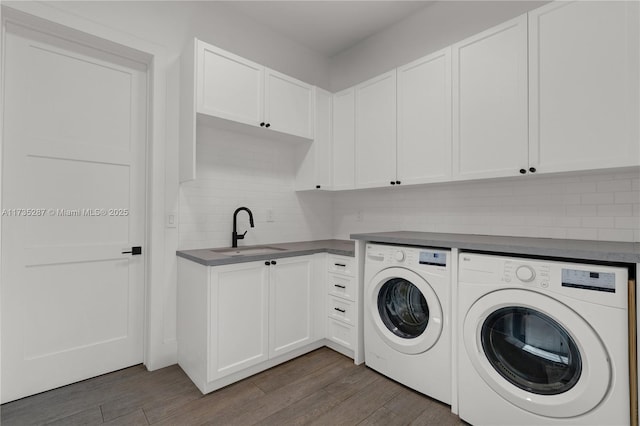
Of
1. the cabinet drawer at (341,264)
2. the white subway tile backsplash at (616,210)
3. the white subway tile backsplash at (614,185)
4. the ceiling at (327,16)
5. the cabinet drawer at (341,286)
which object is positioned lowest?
the cabinet drawer at (341,286)

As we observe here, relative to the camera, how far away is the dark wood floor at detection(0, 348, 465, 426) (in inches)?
66.8

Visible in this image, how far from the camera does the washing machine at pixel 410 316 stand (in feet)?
5.98

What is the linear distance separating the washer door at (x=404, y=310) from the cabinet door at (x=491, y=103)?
2.82ft

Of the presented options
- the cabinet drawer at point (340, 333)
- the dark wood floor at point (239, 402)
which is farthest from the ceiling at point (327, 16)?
the dark wood floor at point (239, 402)

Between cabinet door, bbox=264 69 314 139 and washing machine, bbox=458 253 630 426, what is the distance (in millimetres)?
1812

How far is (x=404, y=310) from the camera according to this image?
2.14 m

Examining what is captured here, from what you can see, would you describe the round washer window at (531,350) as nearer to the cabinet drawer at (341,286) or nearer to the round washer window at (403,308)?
the round washer window at (403,308)

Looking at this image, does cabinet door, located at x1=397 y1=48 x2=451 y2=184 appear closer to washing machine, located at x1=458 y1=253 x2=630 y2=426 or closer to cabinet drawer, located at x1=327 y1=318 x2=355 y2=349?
washing machine, located at x1=458 y1=253 x2=630 y2=426

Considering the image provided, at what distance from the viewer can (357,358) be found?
7.64 feet

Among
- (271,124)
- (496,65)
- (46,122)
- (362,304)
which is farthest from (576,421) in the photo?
(46,122)

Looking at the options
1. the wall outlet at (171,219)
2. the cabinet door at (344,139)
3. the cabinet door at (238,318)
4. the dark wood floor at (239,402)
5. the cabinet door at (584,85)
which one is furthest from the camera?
the cabinet door at (344,139)

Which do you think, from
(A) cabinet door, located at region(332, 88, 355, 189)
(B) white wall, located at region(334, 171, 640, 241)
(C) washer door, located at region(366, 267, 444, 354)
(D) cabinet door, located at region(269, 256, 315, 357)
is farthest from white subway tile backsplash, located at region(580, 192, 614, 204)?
(D) cabinet door, located at region(269, 256, 315, 357)

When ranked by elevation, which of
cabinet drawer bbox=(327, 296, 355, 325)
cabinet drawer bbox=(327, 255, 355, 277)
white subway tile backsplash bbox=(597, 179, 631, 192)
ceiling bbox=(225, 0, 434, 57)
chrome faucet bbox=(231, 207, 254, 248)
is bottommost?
cabinet drawer bbox=(327, 296, 355, 325)

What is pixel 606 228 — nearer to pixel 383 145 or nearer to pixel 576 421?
pixel 576 421
